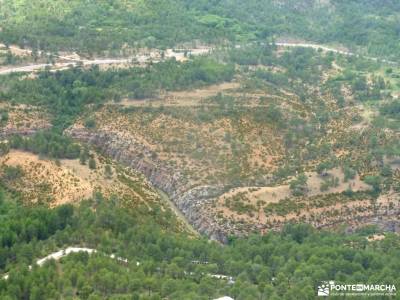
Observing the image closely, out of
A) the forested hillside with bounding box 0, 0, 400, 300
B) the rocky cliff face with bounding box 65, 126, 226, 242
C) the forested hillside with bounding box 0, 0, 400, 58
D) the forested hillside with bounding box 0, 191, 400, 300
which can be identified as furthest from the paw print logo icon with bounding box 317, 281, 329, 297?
the forested hillside with bounding box 0, 0, 400, 58

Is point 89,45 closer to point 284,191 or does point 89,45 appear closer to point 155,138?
point 155,138

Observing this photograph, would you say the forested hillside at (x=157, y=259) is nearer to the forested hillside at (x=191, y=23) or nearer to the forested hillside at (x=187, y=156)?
the forested hillside at (x=187, y=156)

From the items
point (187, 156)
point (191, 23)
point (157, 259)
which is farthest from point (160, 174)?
point (191, 23)

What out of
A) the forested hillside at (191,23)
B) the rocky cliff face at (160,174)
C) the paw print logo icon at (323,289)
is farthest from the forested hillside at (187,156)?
the paw print logo icon at (323,289)

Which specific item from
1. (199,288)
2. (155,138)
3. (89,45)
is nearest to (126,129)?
(155,138)

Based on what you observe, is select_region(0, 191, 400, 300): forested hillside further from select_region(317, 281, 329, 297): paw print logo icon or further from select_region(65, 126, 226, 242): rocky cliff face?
select_region(65, 126, 226, 242): rocky cliff face
